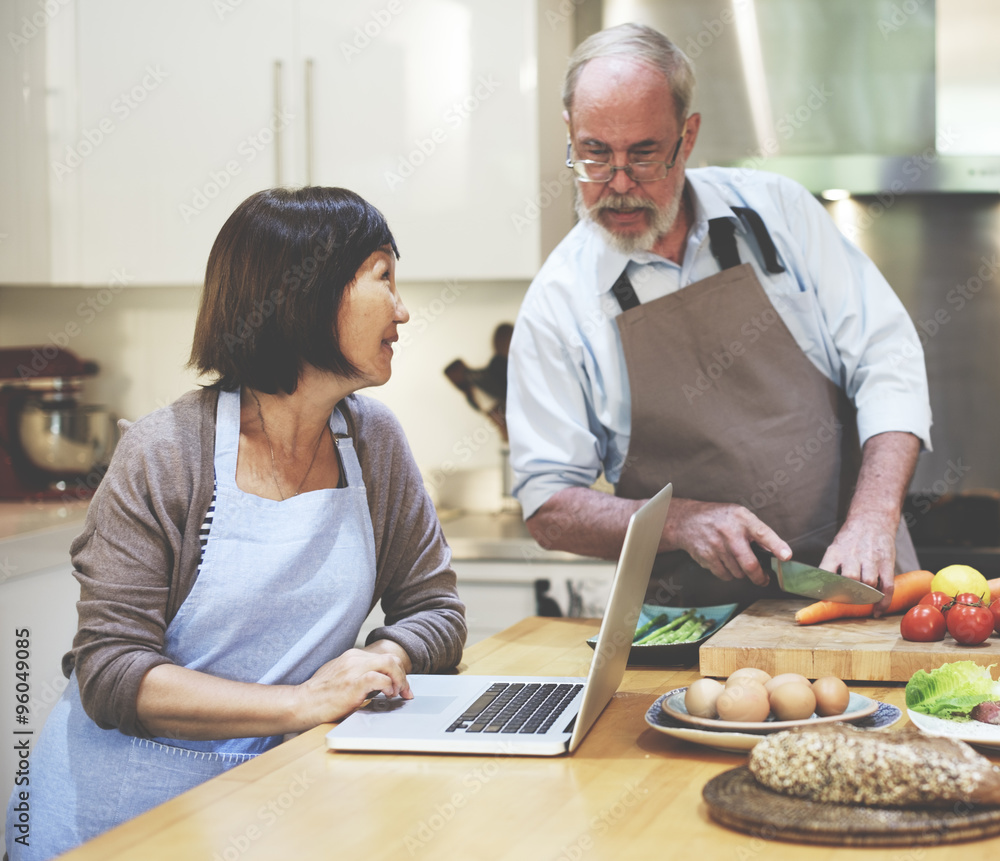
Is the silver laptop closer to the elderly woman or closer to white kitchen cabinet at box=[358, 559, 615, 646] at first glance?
the elderly woman

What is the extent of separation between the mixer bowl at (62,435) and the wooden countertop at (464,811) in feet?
7.08

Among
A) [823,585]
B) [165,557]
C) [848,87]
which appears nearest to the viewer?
[165,557]

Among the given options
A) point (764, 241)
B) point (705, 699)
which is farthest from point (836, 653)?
point (764, 241)

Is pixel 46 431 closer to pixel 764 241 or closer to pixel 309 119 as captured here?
pixel 309 119

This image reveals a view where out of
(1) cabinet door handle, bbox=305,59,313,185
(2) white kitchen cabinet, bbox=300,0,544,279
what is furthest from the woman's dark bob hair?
(1) cabinet door handle, bbox=305,59,313,185

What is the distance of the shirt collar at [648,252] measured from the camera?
190cm

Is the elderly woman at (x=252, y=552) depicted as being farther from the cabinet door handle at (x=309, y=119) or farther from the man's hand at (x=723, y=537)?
the cabinet door handle at (x=309, y=119)

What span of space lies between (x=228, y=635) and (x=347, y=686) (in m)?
0.19

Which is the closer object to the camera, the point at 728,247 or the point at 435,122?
the point at 728,247

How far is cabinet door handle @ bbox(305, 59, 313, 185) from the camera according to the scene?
3.04 metres

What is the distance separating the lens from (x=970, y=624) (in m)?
1.32

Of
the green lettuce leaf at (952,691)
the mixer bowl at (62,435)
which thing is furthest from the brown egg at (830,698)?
the mixer bowl at (62,435)

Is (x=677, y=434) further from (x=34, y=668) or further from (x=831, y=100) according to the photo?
(x=34, y=668)

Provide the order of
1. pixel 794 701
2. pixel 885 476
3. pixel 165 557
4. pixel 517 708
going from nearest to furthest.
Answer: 1. pixel 794 701
2. pixel 517 708
3. pixel 165 557
4. pixel 885 476
